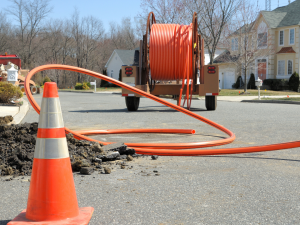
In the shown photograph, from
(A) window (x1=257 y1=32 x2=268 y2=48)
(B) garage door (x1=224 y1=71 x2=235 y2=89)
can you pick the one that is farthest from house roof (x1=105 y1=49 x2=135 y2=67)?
(A) window (x1=257 y1=32 x2=268 y2=48)

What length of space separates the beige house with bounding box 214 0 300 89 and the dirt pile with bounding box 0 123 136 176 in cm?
3414

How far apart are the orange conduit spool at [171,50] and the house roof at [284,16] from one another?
100ft

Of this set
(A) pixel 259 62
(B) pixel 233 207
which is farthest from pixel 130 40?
(B) pixel 233 207

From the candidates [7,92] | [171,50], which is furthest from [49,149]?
[7,92]

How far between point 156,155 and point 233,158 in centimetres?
114

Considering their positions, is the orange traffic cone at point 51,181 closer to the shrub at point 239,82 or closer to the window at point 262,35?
the window at point 262,35

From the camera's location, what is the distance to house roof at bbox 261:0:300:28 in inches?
1619

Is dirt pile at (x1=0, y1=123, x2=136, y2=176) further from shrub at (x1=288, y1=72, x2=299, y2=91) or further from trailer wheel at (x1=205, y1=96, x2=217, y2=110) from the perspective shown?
shrub at (x1=288, y1=72, x2=299, y2=91)

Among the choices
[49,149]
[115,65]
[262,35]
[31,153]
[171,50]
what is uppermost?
[262,35]

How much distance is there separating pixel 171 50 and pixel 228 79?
118 ft

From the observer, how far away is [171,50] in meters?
13.3

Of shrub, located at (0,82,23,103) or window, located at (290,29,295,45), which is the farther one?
window, located at (290,29,295,45)

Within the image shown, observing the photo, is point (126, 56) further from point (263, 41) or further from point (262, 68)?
point (263, 41)

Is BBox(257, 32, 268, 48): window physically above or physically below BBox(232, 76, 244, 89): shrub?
above
